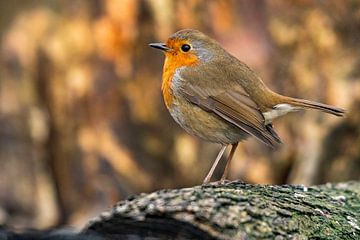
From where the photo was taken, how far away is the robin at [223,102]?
4461 mm

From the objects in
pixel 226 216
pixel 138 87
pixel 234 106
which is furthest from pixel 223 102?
pixel 138 87

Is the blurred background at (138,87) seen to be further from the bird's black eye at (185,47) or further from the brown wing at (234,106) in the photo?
the brown wing at (234,106)

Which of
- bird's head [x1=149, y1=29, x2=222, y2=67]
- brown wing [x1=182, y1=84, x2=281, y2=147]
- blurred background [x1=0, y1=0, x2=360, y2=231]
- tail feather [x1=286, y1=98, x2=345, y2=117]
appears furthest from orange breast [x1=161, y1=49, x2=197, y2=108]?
blurred background [x1=0, y1=0, x2=360, y2=231]

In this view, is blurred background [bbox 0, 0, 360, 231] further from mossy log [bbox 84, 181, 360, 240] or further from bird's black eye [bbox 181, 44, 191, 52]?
mossy log [bbox 84, 181, 360, 240]

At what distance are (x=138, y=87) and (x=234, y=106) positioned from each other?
332cm

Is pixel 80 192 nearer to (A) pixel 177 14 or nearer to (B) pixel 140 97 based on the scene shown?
(B) pixel 140 97

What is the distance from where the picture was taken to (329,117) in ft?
23.8

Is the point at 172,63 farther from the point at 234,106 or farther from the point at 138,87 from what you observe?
the point at 138,87

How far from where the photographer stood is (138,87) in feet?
25.3

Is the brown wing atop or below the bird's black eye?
below

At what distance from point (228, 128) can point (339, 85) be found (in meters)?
3.06

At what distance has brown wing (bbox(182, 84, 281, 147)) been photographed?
4.33 meters

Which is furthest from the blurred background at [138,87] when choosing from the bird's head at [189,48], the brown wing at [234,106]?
the brown wing at [234,106]

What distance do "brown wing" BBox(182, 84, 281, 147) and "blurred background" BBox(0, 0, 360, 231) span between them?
290 centimetres
